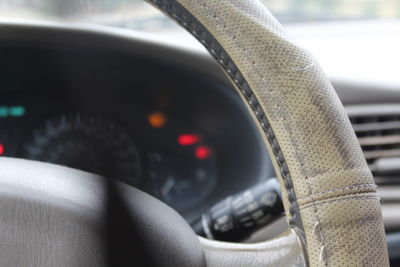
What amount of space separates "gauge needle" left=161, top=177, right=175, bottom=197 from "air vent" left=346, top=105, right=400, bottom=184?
45 centimetres

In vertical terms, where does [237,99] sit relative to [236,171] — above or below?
above

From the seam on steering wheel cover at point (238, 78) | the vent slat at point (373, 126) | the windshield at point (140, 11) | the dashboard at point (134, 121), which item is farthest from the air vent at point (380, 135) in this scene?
the seam on steering wheel cover at point (238, 78)

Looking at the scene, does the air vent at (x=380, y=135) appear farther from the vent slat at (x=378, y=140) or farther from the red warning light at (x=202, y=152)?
the red warning light at (x=202, y=152)

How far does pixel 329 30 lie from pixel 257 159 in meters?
0.73

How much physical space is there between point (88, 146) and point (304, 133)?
2.89 feet

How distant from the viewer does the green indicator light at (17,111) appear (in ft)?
4.79

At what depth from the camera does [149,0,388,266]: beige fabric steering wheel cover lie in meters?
0.58

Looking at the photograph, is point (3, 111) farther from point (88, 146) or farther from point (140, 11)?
point (140, 11)

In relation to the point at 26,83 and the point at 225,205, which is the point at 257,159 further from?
the point at 26,83

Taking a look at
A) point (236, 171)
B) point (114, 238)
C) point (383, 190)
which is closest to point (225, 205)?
point (114, 238)

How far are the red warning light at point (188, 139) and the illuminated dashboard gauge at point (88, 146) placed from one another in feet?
0.43

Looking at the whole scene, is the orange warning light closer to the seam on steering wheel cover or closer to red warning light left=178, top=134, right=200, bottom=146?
red warning light left=178, top=134, right=200, bottom=146

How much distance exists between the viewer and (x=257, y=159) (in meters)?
1.50

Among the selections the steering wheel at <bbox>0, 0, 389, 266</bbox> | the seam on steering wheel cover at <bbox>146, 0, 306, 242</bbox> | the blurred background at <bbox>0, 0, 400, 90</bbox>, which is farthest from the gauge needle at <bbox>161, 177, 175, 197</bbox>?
the seam on steering wheel cover at <bbox>146, 0, 306, 242</bbox>
